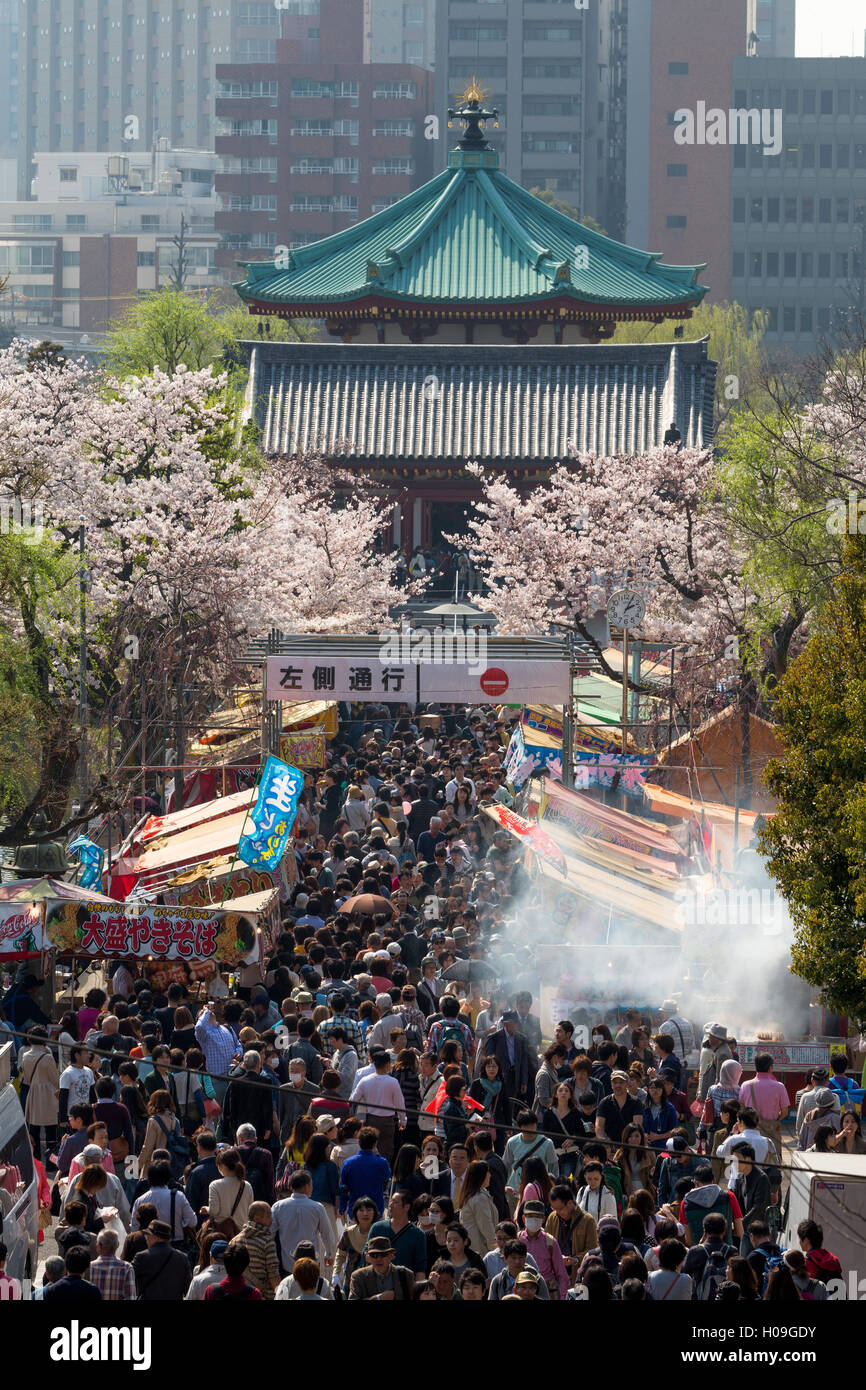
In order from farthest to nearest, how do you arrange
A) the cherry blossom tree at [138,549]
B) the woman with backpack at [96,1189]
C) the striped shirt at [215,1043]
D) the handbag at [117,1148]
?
1. the cherry blossom tree at [138,549]
2. the striped shirt at [215,1043]
3. the handbag at [117,1148]
4. the woman with backpack at [96,1189]

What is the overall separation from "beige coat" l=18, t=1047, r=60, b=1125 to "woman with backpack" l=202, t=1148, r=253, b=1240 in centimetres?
314

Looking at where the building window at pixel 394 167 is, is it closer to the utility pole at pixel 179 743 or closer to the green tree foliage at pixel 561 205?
the green tree foliage at pixel 561 205

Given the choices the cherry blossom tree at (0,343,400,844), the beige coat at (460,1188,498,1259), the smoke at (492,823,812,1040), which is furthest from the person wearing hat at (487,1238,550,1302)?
the cherry blossom tree at (0,343,400,844)

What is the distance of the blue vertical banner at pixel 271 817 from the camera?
57.4 ft

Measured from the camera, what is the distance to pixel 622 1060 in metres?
13.4

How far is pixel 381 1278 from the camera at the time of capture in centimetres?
914

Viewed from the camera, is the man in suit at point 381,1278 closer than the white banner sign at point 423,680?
Yes

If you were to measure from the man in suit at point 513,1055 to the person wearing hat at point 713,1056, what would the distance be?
1.52 meters

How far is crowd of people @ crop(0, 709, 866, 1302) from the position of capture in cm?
949

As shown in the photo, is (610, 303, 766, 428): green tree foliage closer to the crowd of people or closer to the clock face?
the clock face

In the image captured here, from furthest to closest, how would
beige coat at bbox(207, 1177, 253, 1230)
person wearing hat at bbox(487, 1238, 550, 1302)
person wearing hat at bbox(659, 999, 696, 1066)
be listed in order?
1. person wearing hat at bbox(659, 999, 696, 1066)
2. beige coat at bbox(207, 1177, 253, 1230)
3. person wearing hat at bbox(487, 1238, 550, 1302)

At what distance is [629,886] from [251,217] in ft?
317

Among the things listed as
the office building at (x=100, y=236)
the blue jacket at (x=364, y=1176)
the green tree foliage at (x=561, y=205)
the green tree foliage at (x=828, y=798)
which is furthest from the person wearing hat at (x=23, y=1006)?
the office building at (x=100, y=236)

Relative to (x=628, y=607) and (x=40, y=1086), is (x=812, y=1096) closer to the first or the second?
(x=40, y=1086)
